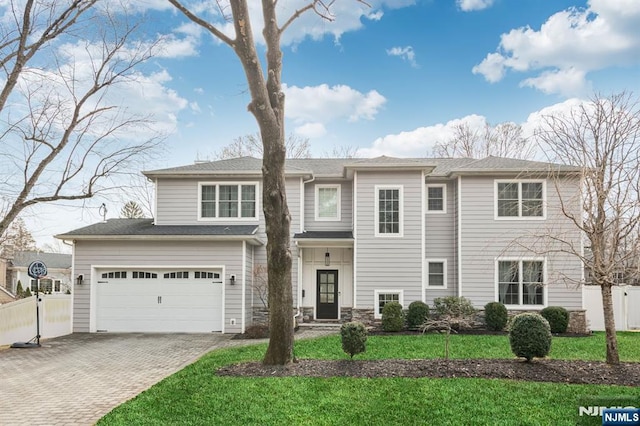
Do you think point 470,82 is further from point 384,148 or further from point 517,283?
point 384,148

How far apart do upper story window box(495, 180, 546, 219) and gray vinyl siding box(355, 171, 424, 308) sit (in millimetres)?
2663

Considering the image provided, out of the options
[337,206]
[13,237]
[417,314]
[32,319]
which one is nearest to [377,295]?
[417,314]

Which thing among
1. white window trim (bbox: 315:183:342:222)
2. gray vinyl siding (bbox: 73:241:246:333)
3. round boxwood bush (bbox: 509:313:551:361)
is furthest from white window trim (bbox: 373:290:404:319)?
round boxwood bush (bbox: 509:313:551:361)

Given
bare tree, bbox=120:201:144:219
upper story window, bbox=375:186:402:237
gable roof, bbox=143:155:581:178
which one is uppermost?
gable roof, bbox=143:155:581:178

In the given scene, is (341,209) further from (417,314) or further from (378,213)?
(417,314)

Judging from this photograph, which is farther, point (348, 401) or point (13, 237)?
point (13, 237)

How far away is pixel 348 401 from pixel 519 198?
1155 centimetres

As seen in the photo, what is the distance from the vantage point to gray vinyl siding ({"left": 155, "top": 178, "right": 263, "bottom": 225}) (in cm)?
1648

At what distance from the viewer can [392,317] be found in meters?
14.6

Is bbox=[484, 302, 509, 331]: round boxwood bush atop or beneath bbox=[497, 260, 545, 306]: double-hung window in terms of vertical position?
beneath

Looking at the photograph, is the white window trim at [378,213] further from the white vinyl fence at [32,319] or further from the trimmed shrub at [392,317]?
the white vinyl fence at [32,319]

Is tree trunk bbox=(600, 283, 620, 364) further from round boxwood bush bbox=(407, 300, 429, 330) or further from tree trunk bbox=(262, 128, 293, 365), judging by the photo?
round boxwood bush bbox=(407, 300, 429, 330)

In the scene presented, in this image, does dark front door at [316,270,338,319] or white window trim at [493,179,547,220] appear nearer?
white window trim at [493,179,547,220]

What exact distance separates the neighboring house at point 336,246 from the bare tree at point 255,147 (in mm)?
11726
